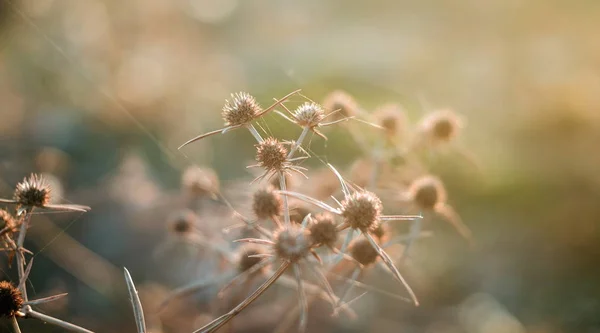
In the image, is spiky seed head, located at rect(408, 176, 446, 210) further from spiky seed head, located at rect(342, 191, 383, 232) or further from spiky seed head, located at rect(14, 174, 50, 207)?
spiky seed head, located at rect(14, 174, 50, 207)

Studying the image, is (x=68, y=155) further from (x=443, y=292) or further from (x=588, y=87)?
Answer: (x=588, y=87)

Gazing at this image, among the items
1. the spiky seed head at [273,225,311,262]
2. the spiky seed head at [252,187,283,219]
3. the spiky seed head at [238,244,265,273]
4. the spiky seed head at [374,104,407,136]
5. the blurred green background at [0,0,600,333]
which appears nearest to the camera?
Answer: the spiky seed head at [273,225,311,262]

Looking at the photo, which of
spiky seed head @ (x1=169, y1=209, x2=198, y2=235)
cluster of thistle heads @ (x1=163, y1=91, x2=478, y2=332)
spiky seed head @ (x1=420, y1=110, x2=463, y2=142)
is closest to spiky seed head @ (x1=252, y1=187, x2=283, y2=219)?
cluster of thistle heads @ (x1=163, y1=91, x2=478, y2=332)

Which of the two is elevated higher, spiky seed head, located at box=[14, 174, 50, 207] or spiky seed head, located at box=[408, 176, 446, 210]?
spiky seed head, located at box=[408, 176, 446, 210]

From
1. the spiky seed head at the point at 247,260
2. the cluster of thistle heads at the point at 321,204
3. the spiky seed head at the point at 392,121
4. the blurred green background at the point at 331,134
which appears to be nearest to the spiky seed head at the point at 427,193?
the cluster of thistle heads at the point at 321,204

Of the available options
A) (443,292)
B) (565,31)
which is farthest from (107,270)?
(565,31)

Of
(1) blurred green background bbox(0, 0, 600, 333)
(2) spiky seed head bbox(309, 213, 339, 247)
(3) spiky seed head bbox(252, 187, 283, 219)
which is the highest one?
(1) blurred green background bbox(0, 0, 600, 333)

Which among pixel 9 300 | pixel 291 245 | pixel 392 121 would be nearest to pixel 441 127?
A: pixel 392 121
